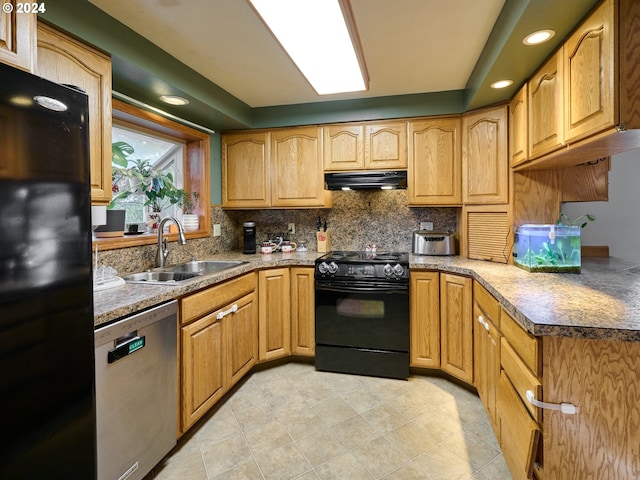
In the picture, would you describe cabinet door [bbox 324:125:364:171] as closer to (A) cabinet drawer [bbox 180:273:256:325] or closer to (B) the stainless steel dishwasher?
(A) cabinet drawer [bbox 180:273:256:325]

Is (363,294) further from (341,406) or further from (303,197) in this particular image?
(303,197)

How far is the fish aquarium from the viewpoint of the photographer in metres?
1.94

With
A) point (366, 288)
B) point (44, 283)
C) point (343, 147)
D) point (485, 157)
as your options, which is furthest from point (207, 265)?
point (485, 157)

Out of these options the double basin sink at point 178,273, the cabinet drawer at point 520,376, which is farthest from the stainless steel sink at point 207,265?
the cabinet drawer at point 520,376

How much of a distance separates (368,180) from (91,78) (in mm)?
1985

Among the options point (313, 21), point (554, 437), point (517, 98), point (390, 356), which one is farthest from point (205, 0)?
point (390, 356)

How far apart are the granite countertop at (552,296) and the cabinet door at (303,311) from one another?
0.52 metres

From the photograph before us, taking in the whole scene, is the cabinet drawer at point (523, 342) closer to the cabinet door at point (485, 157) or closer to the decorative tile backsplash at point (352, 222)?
the cabinet door at point (485, 157)

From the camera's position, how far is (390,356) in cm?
260

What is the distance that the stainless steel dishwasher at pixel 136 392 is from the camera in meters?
1.33

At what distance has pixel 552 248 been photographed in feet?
6.56

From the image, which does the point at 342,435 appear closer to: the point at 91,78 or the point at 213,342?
the point at 213,342

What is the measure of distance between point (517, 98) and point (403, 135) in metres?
0.87

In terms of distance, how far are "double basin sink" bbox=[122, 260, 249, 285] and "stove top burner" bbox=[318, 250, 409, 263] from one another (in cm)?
76
